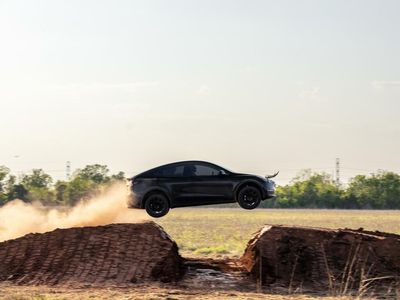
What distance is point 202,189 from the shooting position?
18516 mm

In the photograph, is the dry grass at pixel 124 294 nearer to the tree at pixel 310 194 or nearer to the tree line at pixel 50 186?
the tree line at pixel 50 186

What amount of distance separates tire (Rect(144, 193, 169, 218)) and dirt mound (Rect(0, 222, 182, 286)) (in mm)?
5184

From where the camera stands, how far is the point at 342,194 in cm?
11750

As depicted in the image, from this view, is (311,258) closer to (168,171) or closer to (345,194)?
(168,171)

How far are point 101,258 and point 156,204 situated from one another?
18.9ft

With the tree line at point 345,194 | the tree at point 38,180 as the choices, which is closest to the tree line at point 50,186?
the tree at point 38,180

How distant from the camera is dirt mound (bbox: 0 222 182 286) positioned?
23.4 m

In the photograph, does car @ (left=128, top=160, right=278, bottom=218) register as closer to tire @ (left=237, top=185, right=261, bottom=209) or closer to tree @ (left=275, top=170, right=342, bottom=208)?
tire @ (left=237, top=185, right=261, bottom=209)

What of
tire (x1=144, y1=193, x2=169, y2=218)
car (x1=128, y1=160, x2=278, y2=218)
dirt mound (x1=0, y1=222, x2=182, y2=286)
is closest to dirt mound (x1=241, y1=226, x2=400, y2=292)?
dirt mound (x1=0, y1=222, x2=182, y2=286)

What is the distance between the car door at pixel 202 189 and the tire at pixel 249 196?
240mm

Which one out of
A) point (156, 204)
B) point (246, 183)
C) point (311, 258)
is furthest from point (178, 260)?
point (246, 183)

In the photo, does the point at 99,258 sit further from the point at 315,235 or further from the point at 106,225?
the point at 315,235

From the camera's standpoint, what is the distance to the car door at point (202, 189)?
18469 mm

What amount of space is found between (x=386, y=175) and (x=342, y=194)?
26.6 feet
